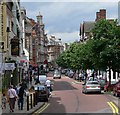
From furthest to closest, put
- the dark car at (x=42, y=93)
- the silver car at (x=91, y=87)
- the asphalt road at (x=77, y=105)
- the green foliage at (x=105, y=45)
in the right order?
the green foliage at (x=105, y=45) → the silver car at (x=91, y=87) → the dark car at (x=42, y=93) → the asphalt road at (x=77, y=105)

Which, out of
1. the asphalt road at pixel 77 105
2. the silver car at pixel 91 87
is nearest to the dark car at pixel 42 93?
the asphalt road at pixel 77 105

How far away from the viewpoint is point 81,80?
88.1 meters

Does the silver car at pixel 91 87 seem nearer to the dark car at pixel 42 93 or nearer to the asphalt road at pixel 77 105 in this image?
the asphalt road at pixel 77 105

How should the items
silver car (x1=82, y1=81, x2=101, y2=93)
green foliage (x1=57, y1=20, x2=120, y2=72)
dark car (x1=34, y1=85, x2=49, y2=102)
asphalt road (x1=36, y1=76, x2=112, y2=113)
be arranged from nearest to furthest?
asphalt road (x1=36, y1=76, x2=112, y2=113) → dark car (x1=34, y1=85, x2=49, y2=102) → silver car (x1=82, y1=81, x2=101, y2=93) → green foliage (x1=57, y1=20, x2=120, y2=72)

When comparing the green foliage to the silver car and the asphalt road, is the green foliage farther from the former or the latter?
the asphalt road

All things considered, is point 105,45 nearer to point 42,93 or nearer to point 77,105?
point 42,93

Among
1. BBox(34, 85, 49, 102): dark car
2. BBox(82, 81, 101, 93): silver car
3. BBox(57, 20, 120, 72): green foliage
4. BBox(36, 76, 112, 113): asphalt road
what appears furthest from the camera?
BBox(57, 20, 120, 72): green foliage

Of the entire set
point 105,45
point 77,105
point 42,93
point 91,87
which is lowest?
point 77,105

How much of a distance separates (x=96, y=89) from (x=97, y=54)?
4.50 metres

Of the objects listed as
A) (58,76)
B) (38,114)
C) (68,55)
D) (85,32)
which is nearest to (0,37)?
(38,114)

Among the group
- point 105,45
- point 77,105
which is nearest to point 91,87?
point 105,45

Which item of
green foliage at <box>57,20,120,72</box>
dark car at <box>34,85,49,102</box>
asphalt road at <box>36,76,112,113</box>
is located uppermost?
green foliage at <box>57,20,120,72</box>

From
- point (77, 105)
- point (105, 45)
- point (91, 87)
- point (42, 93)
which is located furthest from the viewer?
point (105, 45)

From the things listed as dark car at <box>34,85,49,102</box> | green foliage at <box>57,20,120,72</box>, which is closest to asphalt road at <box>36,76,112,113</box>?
dark car at <box>34,85,49,102</box>
